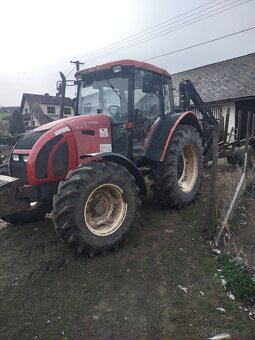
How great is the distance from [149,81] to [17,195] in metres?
2.83

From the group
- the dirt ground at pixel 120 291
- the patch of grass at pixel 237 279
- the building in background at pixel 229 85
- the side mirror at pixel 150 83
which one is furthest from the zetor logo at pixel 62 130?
the building in background at pixel 229 85

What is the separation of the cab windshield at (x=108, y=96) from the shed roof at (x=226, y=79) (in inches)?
472

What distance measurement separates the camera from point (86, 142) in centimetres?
455

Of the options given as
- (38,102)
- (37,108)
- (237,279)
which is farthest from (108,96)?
(38,102)

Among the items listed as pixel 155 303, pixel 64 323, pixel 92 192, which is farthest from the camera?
pixel 92 192

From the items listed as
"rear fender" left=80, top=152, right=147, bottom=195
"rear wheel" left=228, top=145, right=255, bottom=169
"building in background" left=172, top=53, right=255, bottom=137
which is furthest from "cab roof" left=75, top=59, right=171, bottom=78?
"building in background" left=172, top=53, right=255, bottom=137

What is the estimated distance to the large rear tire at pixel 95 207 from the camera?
361cm

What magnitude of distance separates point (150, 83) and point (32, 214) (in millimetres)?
2978

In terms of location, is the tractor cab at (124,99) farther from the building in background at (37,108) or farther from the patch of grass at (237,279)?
the building in background at (37,108)

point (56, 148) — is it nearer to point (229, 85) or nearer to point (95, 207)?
point (95, 207)

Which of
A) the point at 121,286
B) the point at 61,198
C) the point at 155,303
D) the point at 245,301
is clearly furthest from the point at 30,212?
the point at 245,301

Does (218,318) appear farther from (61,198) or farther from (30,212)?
(30,212)

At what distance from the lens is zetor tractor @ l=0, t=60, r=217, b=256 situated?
148 inches

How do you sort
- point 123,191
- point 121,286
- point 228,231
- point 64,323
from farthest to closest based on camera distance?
point 228,231
point 123,191
point 121,286
point 64,323
